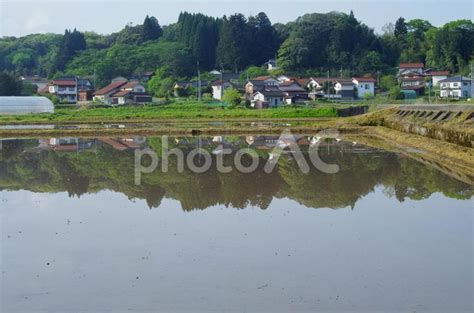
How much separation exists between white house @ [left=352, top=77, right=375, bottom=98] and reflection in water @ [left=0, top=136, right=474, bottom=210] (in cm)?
3084

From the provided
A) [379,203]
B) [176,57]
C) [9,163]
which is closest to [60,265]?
[379,203]

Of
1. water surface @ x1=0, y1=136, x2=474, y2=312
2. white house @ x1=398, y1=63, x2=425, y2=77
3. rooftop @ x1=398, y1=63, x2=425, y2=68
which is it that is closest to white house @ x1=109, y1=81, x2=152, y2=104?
white house @ x1=398, y1=63, x2=425, y2=77

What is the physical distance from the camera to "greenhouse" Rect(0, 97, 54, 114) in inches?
1508

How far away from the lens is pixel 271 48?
63.8 m

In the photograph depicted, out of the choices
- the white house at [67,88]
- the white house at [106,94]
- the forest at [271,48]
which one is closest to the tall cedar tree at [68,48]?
the forest at [271,48]

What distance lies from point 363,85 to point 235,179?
125ft

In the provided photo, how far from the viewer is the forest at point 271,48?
5566cm

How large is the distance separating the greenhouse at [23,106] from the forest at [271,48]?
14.9 metres

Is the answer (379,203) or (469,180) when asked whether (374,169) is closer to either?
(469,180)

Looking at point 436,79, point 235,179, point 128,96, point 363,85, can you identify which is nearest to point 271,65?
point 363,85

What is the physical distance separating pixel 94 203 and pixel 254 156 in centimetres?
669

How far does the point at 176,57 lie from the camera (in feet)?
196

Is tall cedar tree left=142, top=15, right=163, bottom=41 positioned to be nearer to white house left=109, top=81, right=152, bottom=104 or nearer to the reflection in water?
white house left=109, top=81, right=152, bottom=104

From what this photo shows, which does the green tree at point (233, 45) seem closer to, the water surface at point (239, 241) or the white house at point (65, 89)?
the white house at point (65, 89)
